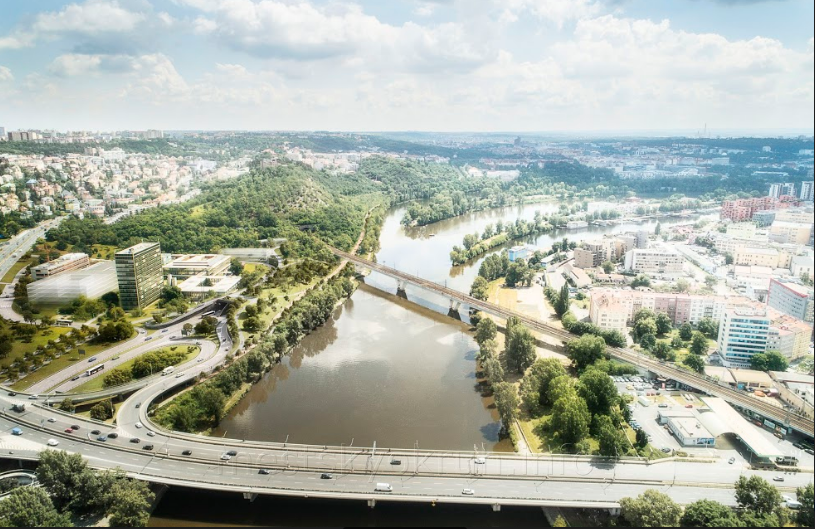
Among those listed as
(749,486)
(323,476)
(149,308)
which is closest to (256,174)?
(149,308)

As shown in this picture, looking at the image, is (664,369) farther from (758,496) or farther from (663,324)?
(758,496)

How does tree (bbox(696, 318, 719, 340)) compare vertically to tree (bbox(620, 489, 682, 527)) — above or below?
above

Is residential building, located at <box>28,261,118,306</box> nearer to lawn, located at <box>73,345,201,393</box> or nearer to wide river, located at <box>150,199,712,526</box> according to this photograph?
lawn, located at <box>73,345,201,393</box>

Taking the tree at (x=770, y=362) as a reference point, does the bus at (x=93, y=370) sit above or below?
below

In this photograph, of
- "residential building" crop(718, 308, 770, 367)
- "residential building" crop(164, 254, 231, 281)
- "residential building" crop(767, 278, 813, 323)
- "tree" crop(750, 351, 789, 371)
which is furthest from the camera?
"residential building" crop(164, 254, 231, 281)

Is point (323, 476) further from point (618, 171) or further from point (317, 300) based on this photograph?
point (618, 171)

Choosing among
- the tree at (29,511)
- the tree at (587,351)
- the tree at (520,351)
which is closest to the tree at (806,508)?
the tree at (587,351)

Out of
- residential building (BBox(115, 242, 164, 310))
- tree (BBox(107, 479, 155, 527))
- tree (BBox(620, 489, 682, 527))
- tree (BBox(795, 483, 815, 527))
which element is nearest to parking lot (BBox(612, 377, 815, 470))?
tree (BBox(795, 483, 815, 527))

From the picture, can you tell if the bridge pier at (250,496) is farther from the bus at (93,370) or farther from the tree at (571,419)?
the bus at (93,370)
